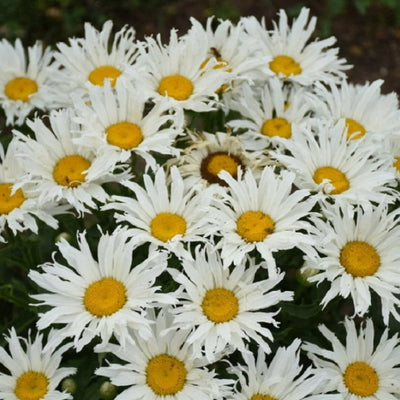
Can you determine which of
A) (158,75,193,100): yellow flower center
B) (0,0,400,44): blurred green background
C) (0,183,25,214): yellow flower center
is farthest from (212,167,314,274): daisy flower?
(0,0,400,44): blurred green background

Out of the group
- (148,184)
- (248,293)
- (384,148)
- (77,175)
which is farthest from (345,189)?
(77,175)

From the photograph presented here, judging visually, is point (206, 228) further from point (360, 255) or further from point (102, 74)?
point (102, 74)

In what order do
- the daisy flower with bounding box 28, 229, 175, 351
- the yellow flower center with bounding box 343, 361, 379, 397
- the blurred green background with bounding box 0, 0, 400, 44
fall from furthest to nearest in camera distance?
the blurred green background with bounding box 0, 0, 400, 44 < the yellow flower center with bounding box 343, 361, 379, 397 < the daisy flower with bounding box 28, 229, 175, 351

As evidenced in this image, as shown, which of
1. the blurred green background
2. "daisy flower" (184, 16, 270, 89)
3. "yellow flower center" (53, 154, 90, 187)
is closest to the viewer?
"yellow flower center" (53, 154, 90, 187)

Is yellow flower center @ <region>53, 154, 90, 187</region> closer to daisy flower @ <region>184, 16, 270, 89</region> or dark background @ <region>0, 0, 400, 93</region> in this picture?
daisy flower @ <region>184, 16, 270, 89</region>

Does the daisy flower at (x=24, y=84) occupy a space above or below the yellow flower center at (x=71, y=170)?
above

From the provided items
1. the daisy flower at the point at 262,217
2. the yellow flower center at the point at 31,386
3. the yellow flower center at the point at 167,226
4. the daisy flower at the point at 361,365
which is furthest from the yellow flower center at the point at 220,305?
the yellow flower center at the point at 31,386

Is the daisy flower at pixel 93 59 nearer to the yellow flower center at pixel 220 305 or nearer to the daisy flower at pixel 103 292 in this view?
the daisy flower at pixel 103 292
